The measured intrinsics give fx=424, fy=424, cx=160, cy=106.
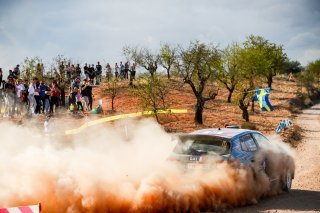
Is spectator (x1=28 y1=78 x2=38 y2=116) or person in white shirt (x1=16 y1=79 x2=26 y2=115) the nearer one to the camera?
spectator (x1=28 y1=78 x2=38 y2=116)

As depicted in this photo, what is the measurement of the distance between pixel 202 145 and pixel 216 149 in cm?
34

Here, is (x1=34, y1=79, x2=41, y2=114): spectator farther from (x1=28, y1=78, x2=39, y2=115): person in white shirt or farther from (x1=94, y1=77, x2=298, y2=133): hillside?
(x1=94, y1=77, x2=298, y2=133): hillside

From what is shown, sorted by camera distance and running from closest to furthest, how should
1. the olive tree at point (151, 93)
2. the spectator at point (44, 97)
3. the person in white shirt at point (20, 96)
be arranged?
the spectator at point (44, 97), the person in white shirt at point (20, 96), the olive tree at point (151, 93)

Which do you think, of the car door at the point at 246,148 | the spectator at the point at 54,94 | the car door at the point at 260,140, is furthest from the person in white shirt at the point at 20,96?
the car door at the point at 246,148

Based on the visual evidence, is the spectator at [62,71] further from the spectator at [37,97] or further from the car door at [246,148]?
the car door at [246,148]

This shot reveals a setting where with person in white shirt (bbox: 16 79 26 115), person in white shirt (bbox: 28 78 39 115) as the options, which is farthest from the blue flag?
person in white shirt (bbox: 16 79 26 115)

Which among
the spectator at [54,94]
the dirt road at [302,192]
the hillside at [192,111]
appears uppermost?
the spectator at [54,94]

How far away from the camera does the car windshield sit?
30.6 ft

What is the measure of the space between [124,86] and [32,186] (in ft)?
120

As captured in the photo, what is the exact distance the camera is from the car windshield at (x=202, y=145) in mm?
9320

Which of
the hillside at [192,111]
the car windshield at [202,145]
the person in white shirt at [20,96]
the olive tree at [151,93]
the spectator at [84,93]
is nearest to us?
the car windshield at [202,145]

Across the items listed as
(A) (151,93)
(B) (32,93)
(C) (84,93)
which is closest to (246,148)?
(B) (32,93)

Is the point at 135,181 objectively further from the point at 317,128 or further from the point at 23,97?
the point at 317,128

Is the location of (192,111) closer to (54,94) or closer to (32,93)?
(54,94)
